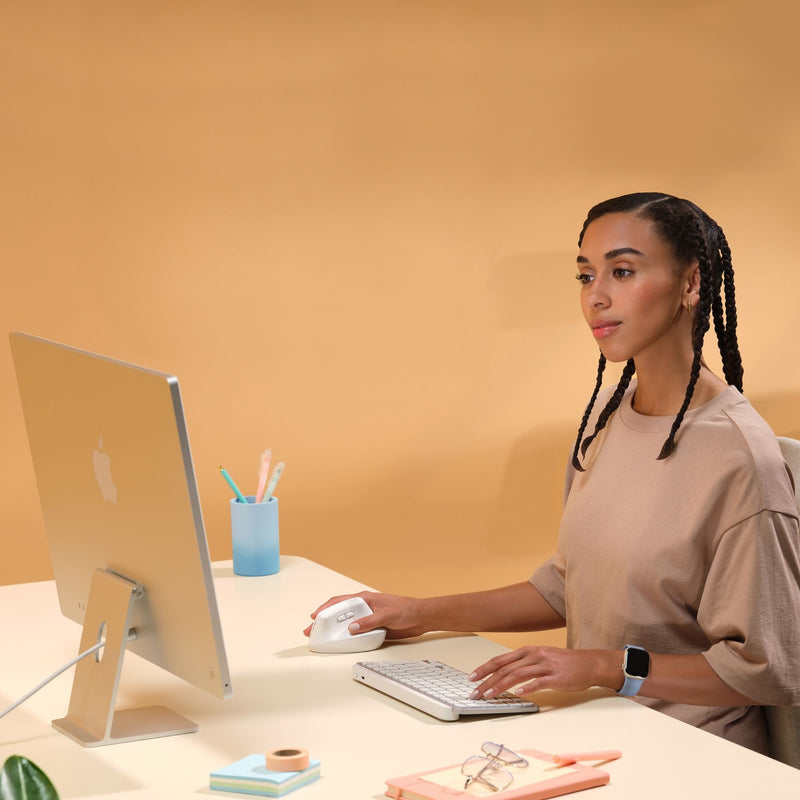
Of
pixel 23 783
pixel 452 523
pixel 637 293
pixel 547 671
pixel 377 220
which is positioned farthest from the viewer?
pixel 452 523

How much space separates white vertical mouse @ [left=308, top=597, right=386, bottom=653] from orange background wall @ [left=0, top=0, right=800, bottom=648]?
1025 mm

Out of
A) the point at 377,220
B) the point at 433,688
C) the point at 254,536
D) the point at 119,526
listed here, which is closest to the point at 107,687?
the point at 119,526

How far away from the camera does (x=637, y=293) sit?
1.71 meters

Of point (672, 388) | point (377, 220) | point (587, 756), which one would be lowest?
point (587, 756)

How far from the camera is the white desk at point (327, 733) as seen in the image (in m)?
1.22

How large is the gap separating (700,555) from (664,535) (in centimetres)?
6

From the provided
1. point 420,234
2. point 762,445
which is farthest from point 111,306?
point 762,445

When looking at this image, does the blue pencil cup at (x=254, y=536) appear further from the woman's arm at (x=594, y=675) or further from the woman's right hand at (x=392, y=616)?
the woman's arm at (x=594, y=675)

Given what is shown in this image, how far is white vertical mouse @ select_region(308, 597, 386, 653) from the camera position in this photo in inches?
65.2

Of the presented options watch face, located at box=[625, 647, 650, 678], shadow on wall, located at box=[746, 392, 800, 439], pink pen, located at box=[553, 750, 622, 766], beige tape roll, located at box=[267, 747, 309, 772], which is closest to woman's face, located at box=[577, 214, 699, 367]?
watch face, located at box=[625, 647, 650, 678]

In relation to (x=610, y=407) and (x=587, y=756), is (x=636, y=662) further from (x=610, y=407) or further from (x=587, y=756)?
(x=610, y=407)

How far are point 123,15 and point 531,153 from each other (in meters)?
1.05

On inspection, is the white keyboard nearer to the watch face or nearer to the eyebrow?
the watch face

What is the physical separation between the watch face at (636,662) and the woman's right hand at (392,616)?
345mm
